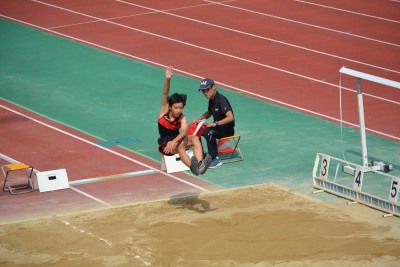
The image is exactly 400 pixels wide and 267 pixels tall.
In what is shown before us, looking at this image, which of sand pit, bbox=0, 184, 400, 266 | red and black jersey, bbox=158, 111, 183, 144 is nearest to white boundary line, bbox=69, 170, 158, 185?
sand pit, bbox=0, 184, 400, 266

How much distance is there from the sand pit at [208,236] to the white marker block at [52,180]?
1.42 meters

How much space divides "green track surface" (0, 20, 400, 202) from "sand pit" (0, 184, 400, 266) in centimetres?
130

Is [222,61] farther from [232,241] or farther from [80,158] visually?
[232,241]

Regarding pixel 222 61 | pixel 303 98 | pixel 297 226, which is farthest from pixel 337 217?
pixel 222 61

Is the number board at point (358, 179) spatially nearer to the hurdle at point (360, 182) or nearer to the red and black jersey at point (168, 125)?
the hurdle at point (360, 182)

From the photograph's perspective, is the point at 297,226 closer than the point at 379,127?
Yes

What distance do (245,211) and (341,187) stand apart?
70.1 inches

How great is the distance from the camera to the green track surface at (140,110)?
45.7ft

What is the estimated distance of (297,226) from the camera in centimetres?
1091

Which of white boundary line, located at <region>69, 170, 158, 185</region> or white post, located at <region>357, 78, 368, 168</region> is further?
white boundary line, located at <region>69, 170, 158, 185</region>

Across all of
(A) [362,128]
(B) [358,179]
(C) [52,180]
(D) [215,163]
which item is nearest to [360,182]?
(B) [358,179]

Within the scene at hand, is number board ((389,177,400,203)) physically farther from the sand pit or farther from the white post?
the white post

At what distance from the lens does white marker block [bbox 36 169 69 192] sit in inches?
505

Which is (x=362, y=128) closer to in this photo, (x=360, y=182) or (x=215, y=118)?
(x=360, y=182)
